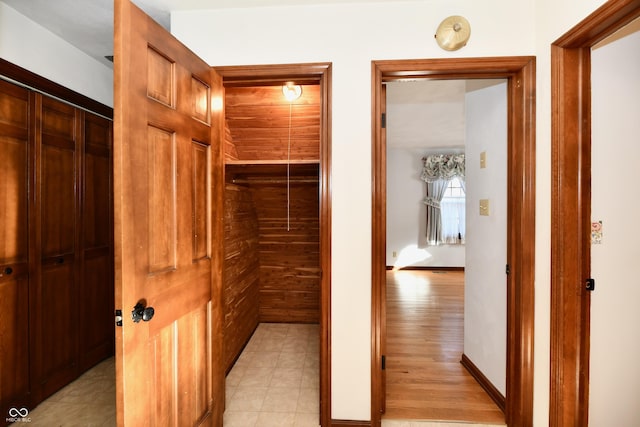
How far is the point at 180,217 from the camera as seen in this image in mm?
1356

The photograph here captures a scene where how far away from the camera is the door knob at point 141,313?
42.4 inches

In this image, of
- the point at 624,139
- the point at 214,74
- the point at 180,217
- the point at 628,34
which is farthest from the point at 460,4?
the point at 180,217

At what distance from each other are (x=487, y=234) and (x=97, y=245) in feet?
10.0

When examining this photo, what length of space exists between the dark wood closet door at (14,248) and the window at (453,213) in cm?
628

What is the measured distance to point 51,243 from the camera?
2031 mm

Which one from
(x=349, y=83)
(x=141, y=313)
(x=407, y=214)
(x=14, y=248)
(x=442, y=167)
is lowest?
(x=141, y=313)

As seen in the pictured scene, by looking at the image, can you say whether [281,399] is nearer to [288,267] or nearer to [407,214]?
[288,267]

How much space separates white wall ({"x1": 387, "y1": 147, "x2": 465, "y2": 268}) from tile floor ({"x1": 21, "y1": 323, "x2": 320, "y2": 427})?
4110mm

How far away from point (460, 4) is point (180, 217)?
6.22 feet

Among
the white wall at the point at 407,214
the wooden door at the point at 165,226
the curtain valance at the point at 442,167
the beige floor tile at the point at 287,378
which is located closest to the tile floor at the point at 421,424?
the beige floor tile at the point at 287,378


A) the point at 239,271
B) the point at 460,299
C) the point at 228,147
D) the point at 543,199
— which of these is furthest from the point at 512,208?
the point at 460,299

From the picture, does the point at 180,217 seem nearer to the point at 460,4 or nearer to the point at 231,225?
the point at 231,225

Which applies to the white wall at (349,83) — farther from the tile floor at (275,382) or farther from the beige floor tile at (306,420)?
the tile floor at (275,382)

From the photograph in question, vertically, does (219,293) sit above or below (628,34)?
below
